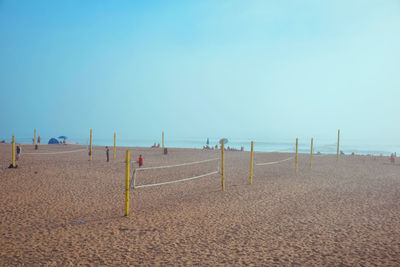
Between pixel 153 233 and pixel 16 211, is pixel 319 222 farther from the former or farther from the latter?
pixel 16 211

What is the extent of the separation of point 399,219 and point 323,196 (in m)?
2.88

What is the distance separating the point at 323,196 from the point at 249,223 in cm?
455

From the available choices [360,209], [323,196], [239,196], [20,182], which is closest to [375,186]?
[323,196]

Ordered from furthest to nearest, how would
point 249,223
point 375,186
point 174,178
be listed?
point 174,178 → point 375,186 → point 249,223

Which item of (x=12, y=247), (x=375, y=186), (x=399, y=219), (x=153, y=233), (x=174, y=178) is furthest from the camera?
(x=174, y=178)

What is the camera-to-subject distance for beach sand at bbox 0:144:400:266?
478 centimetres

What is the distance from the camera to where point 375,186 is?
12242 millimetres

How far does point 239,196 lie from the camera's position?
9.80 metres

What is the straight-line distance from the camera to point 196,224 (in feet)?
21.7

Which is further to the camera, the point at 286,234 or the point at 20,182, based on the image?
the point at 20,182

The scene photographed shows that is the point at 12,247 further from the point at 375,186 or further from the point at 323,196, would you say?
the point at 375,186

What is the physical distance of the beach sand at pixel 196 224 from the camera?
15.7ft

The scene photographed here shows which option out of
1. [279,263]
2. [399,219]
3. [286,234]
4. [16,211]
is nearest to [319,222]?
[286,234]

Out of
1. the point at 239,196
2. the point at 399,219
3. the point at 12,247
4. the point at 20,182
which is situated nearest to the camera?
the point at 12,247
